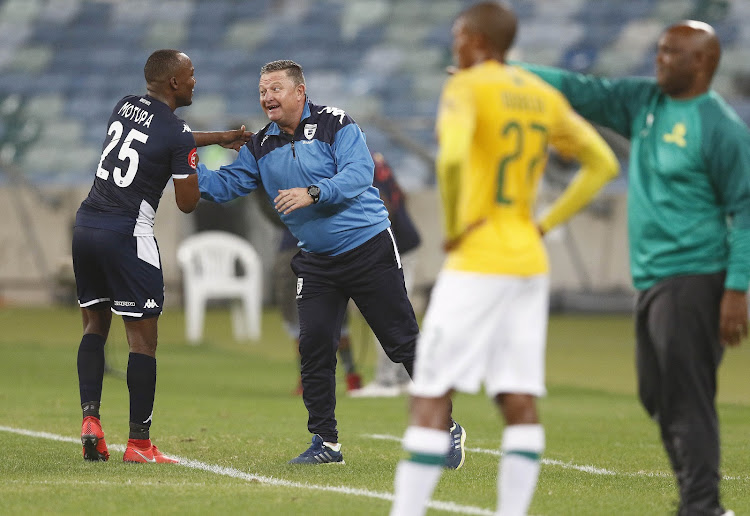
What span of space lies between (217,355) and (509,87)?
1170 centimetres

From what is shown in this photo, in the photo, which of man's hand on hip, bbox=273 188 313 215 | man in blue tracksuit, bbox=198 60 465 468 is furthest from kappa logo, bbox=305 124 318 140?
man's hand on hip, bbox=273 188 313 215

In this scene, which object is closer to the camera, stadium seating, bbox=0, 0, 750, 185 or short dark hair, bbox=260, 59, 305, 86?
short dark hair, bbox=260, 59, 305, 86

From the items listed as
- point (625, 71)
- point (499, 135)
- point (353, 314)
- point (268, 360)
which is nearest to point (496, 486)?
point (499, 135)

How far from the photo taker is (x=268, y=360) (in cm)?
1558

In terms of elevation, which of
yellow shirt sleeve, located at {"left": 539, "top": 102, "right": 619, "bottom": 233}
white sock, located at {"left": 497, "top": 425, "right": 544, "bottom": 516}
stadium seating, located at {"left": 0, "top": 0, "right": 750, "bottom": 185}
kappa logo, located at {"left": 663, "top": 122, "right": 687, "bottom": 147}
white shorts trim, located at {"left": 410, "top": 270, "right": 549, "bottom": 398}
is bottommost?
white sock, located at {"left": 497, "top": 425, "right": 544, "bottom": 516}

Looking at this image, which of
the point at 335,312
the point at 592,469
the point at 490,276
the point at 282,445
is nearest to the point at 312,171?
the point at 335,312

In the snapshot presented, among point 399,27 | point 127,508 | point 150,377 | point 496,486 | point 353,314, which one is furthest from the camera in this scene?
point 399,27

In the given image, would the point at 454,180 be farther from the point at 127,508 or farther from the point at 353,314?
the point at 353,314

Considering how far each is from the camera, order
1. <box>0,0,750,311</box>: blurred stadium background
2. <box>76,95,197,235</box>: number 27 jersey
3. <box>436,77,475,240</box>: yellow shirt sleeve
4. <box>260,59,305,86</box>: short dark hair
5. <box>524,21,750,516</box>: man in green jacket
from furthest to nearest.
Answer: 1. <box>0,0,750,311</box>: blurred stadium background
2. <box>260,59,305,86</box>: short dark hair
3. <box>76,95,197,235</box>: number 27 jersey
4. <box>524,21,750,516</box>: man in green jacket
5. <box>436,77,475,240</box>: yellow shirt sleeve

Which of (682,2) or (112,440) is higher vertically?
(682,2)

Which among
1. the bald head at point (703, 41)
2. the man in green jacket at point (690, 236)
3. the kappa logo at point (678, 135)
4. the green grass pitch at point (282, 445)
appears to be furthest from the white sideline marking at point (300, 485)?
the bald head at point (703, 41)

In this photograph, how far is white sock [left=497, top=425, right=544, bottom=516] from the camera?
15.9 feet

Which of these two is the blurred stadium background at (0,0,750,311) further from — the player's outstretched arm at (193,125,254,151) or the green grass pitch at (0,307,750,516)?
the player's outstretched arm at (193,125,254,151)

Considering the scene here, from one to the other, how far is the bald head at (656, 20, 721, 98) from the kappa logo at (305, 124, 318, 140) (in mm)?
2453
